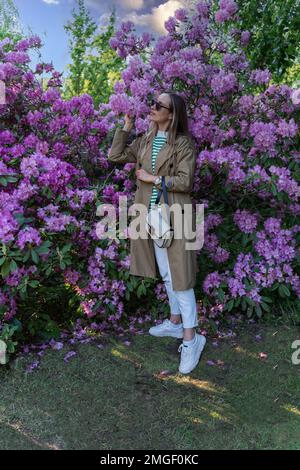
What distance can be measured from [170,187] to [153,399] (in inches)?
46.7

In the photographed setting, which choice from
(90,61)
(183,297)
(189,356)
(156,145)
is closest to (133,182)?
(156,145)

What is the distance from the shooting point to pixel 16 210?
3.11 meters

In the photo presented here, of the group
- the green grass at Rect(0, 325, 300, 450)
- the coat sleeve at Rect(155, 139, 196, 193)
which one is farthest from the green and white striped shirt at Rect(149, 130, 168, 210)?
the green grass at Rect(0, 325, 300, 450)

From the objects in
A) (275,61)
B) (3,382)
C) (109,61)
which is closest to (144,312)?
(3,382)

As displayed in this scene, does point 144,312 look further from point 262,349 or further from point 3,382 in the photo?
point 3,382

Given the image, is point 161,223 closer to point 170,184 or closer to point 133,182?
point 170,184

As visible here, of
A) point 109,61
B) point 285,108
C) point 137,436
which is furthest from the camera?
point 109,61

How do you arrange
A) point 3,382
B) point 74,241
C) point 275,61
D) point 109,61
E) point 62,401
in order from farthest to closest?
point 109,61, point 275,61, point 74,241, point 3,382, point 62,401

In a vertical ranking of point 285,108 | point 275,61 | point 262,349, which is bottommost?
point 262,349

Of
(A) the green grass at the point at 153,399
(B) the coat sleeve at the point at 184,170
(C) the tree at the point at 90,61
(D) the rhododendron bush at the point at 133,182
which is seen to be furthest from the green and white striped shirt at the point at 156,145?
(C) the tree at the point at 90,61

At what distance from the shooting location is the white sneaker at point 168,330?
11.5 feet

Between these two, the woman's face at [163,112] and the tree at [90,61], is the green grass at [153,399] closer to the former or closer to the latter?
the woman's face at [163,112]

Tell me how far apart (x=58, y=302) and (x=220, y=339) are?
1189mm

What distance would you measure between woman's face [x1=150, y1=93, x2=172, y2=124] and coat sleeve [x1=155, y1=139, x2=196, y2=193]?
173 millimetres
